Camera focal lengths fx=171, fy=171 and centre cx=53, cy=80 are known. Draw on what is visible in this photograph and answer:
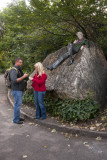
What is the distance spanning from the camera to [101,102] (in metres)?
5.73

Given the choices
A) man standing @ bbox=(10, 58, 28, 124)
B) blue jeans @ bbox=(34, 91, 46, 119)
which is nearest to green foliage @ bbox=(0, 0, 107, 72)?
man standing @ bbox=(10, 58, 28, 124)

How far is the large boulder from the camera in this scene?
5.21 metres

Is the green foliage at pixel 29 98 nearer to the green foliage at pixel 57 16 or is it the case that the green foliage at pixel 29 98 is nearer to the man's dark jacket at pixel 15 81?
the man's dark jacket at pixel 15 81

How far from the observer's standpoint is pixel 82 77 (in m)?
5.32

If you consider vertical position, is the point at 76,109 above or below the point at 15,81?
below

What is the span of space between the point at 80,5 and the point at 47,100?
3502 mm

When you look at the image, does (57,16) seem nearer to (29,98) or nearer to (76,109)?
(76,109)

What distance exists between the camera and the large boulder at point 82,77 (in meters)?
5.21

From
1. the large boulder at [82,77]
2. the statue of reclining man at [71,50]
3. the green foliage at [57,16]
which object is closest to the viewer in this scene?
the large boulder at [82,77]

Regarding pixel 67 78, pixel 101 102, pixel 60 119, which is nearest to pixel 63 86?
pixel 67 78

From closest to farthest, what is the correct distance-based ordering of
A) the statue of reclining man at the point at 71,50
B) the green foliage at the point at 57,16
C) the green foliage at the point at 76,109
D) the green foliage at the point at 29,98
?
the green foliage at the point at 76,109 → the green foliage at the point at 57,16 → the statue of reclining man at the point at 71,50 → the green foliage at the point at 29,98

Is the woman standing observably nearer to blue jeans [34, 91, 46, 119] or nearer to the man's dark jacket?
blue jeans [34, 91, 46, 119]

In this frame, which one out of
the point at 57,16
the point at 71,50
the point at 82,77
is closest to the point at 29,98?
the point at 71,50

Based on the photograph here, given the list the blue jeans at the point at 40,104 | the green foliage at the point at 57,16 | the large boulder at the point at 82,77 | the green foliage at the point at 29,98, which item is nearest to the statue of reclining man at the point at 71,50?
the large boulder at the point at 82,77
